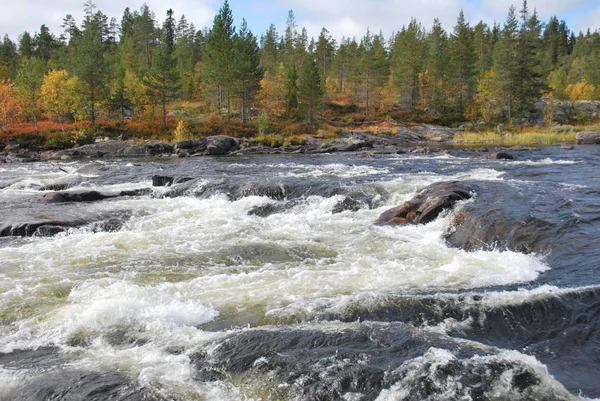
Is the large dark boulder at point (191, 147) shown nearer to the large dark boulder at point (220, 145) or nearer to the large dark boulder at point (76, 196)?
the large dark boulder at point (220, 145)

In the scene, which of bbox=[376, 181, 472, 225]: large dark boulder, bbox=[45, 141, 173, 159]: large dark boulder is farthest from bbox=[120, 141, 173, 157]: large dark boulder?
bbox=[376, 181, 472, 225]: large dark boulder

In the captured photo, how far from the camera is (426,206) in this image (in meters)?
14.3

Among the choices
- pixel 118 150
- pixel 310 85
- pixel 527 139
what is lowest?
pixel 118 150

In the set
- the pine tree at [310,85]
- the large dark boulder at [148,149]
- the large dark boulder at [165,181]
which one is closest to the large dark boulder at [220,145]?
the large dark boulder at [148,149]

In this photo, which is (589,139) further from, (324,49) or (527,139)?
(324,49)

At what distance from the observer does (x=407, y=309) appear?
747 cm

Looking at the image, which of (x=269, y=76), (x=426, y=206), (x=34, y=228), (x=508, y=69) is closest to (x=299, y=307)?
(x=426, y=206)

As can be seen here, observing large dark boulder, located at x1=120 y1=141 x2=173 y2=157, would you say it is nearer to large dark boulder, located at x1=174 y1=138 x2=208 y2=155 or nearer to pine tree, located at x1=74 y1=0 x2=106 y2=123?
large dark boulder, located at x1=174 y1=138 x2=208 y2=155

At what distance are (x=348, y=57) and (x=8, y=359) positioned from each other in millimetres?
85669

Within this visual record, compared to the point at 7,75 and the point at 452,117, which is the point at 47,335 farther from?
the point at 7,75

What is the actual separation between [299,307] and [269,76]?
280 feet

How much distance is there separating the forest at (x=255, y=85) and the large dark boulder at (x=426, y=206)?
3783 cm

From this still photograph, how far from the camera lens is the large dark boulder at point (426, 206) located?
45.6 ft

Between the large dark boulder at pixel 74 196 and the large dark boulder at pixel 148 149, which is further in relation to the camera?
the large dark boulder at pixel 148 149
